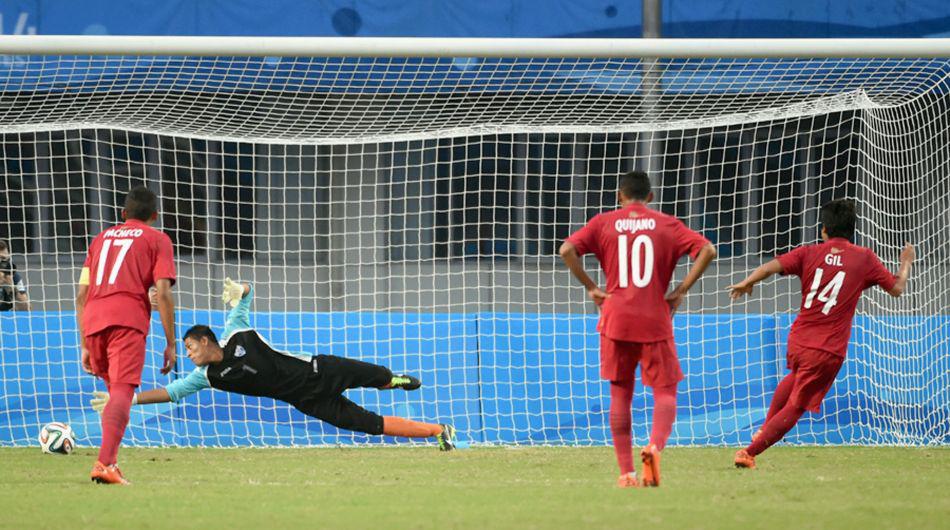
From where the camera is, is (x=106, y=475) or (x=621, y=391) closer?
(x=621, y=391)

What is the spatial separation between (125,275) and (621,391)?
2706mm

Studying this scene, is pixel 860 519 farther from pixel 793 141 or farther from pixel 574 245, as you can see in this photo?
pixel 793 141

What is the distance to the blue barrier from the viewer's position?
11219 millimetres

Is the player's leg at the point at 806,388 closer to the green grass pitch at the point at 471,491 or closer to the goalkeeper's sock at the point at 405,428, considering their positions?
the green grass pitch at the point at 471,491

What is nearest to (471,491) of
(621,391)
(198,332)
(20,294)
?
(621,391)

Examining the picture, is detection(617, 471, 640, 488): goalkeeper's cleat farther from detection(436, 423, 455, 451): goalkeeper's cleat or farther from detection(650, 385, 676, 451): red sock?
detection(436, 423, 455, 451): goalkeeper's cleat

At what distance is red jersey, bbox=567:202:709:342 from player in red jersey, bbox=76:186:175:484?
2.24m

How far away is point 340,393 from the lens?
984 cm

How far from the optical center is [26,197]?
16969 mm

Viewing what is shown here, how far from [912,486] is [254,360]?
472cm

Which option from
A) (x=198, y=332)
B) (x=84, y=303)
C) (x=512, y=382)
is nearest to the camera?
(x=84, y=303)

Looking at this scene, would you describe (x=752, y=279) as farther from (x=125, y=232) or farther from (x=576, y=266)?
(x=125, y=232)

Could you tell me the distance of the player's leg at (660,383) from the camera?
6.64 metres

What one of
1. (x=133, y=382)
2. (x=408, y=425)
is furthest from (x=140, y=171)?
(x=133, y=382)
